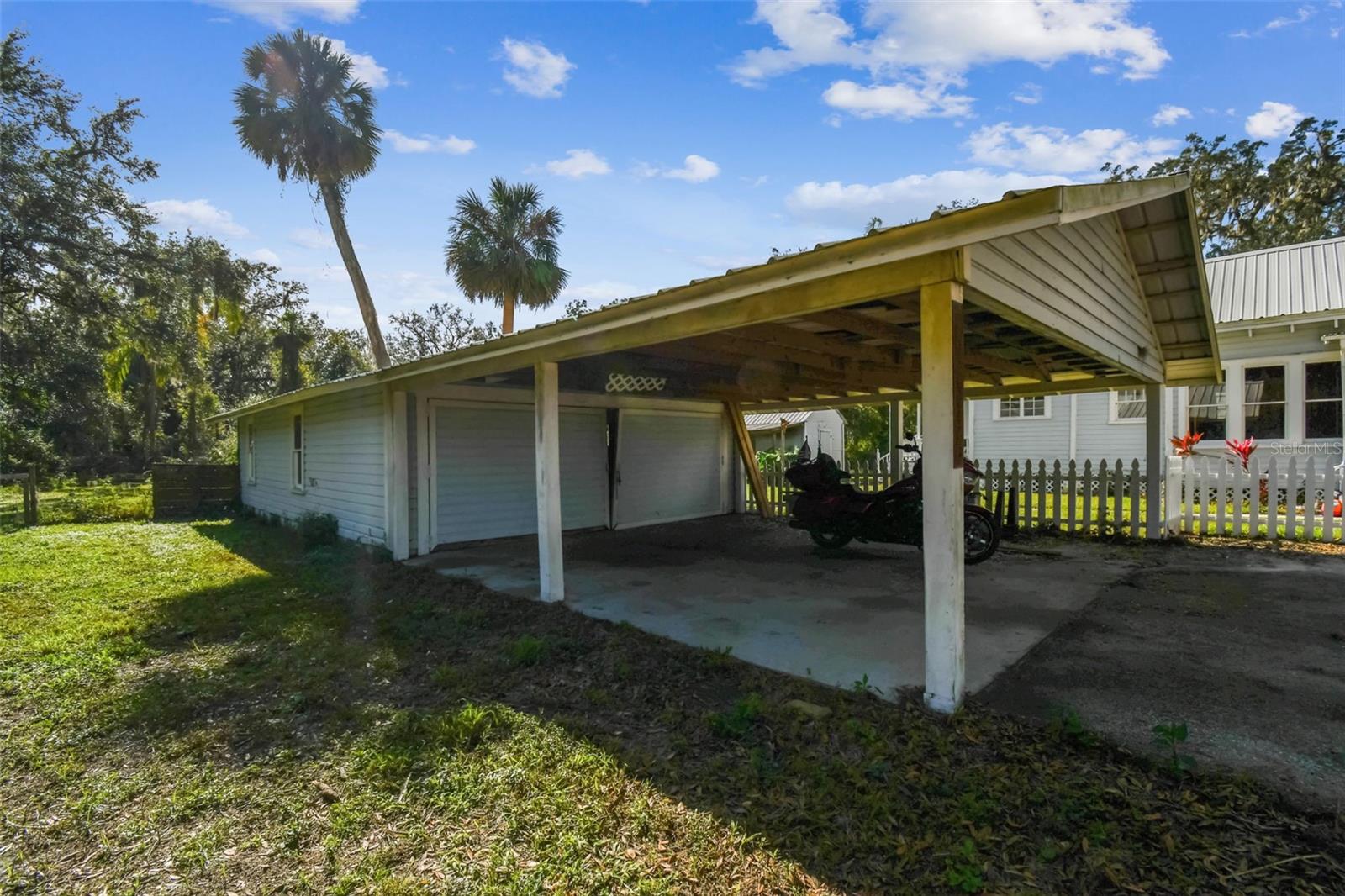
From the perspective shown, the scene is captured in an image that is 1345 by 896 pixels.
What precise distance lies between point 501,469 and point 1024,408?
12473 millimetres

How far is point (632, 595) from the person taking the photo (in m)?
5.39

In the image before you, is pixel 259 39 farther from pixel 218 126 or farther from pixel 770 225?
pixel 770 225

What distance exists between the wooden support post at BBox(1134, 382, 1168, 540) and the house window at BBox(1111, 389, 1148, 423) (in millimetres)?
6600

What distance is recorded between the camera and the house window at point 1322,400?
982 cm

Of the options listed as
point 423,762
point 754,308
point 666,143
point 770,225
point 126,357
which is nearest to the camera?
point 423,762

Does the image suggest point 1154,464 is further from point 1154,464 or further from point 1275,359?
point 1275,359

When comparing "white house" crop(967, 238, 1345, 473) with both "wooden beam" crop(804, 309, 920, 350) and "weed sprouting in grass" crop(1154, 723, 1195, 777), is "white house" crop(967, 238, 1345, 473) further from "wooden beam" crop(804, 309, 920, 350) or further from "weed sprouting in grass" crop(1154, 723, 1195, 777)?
"weed sprouting in grass" crop(1154, 723, 1195, 777)

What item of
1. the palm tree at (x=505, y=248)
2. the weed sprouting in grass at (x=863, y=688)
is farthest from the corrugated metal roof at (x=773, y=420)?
the weed sprouting in grass at (x=863, y=688)

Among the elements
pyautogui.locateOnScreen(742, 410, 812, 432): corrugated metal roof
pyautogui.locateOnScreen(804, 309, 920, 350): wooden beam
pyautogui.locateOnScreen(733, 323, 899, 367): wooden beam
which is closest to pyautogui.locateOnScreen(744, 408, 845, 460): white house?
pyautogui.locateOnScreen(742, 410, 812, 432): corrugated metal roof

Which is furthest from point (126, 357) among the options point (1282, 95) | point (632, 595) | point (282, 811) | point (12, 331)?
point (1282, 95)

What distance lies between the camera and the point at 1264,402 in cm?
1040

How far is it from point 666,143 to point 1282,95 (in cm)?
1994

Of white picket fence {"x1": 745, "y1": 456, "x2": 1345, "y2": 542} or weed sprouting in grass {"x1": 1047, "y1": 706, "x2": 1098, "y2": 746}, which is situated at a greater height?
white picket fence {"x1": 745, "y1": 456, "x2": 1345, "y2": 542}

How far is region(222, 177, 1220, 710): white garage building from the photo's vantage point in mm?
2908
